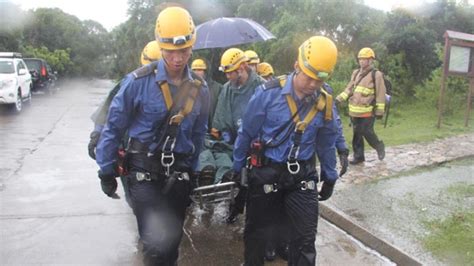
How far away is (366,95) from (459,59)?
4.90 meters

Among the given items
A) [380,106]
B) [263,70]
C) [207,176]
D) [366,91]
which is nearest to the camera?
[207,176]

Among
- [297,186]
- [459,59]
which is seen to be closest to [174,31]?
[297,186]

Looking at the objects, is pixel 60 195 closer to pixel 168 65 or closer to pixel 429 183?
pixel 168 65

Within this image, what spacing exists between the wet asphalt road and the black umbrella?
→ 1994 millimetres

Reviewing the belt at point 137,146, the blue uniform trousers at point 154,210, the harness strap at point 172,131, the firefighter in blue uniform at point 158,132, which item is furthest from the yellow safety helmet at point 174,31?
the blue uniform trousers at point 154,210

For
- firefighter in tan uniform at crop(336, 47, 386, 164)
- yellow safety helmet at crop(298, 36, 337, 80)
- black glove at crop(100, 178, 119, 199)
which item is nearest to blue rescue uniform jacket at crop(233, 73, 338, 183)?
yellow safety helmet at crop(298, 36, 337, 80)

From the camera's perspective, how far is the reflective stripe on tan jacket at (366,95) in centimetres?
764

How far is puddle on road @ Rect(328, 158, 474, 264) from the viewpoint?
5.20 metres

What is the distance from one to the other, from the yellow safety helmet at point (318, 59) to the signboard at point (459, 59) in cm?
876

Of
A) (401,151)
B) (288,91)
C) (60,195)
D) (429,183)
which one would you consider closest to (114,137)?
(288,91)

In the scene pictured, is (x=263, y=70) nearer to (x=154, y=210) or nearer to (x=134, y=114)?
(x=134, y=114)

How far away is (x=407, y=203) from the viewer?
6223 mm

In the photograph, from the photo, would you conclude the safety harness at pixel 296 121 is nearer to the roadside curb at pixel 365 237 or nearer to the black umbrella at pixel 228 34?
the roadside curb at pixel 365 237

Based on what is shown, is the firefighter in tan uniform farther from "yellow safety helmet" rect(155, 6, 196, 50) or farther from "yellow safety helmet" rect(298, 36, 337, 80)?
"yellow safety helmet" rect(155, 6, 196, 50)
